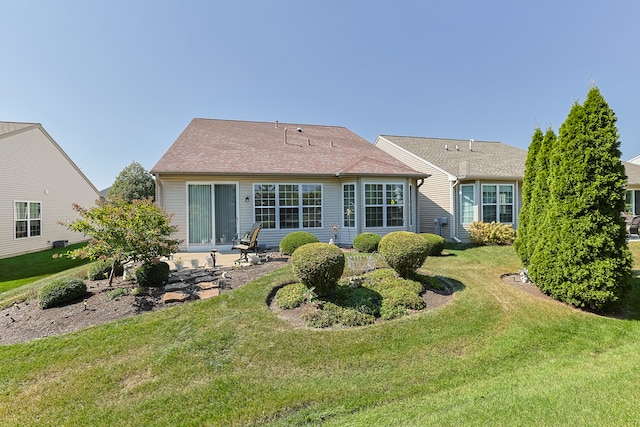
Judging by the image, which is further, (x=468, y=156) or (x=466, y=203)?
(x=468, y=156)

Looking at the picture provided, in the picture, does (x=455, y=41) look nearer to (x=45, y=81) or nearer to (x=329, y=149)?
(x=329, y=149)

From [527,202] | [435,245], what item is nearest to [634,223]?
[527,202]

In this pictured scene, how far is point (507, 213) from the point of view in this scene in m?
13.4

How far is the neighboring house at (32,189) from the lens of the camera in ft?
44.0

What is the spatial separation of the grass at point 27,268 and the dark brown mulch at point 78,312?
4.19 m

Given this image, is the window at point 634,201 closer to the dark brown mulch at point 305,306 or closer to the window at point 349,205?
the window at point 349,205

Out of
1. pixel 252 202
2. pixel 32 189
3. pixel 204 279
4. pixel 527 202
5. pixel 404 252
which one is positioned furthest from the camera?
pixel 32 189

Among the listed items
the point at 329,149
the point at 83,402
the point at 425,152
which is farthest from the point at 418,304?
the point at 425,152

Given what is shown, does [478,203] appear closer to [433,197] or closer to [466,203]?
[466,203]

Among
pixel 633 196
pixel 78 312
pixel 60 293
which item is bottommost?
pixel 78 312

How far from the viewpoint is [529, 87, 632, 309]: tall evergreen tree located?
5383 mm

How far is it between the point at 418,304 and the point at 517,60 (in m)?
15.1

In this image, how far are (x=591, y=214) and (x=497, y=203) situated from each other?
27.2 feet

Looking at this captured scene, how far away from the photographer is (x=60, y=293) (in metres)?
5.37
